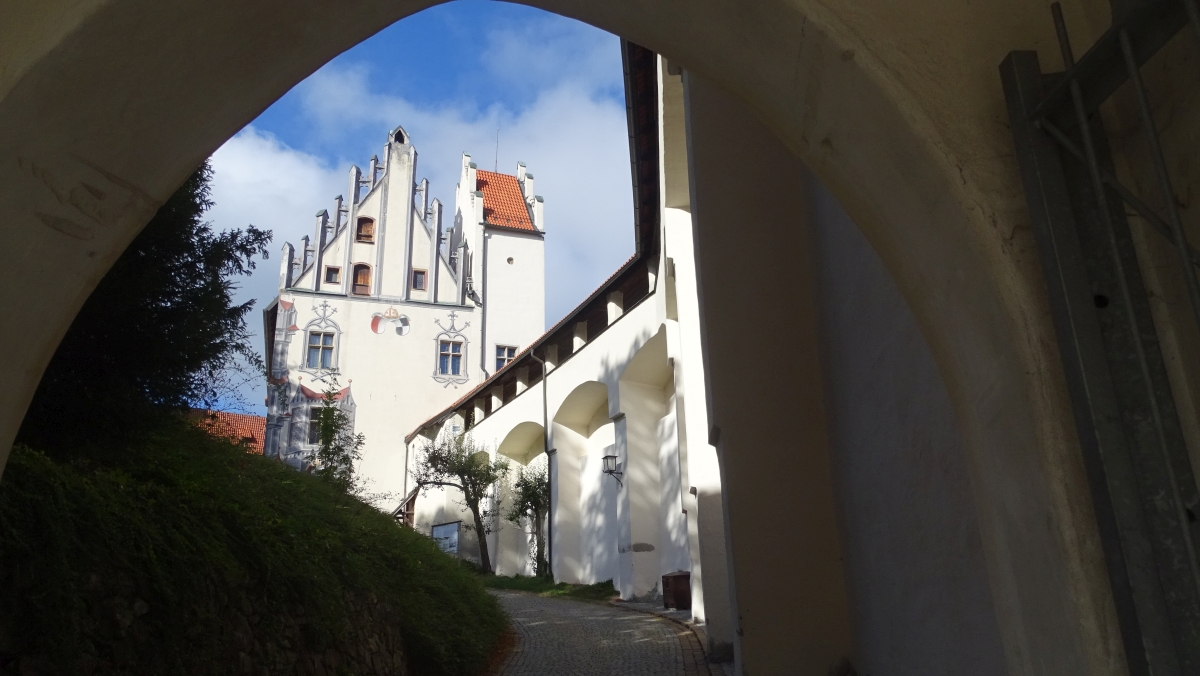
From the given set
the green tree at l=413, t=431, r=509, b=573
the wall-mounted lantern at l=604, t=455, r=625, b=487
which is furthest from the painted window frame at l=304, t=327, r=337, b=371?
the wall-mounted lantern at l=604, t=455, r=625, b=487

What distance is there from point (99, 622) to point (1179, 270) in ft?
14.6

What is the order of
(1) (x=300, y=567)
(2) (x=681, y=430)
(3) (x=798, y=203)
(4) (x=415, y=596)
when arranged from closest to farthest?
1. (3) (x=798, y=203)
2. (1) (x=300, y=567)
3. (4) (x=415, y=596)
4. (2) (x=681, y=430)

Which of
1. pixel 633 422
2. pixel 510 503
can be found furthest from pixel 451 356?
pixel 633 422

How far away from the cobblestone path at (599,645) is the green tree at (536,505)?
753cm

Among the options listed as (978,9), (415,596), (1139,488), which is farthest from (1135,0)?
(415,596)

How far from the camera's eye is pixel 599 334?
755 inches

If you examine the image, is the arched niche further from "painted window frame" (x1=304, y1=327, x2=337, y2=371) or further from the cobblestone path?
the cobblestone path

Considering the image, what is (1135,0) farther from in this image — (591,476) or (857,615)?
(591,476)

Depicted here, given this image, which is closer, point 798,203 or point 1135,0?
point 1135,0

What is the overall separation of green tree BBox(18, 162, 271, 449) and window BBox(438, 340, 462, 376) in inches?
1044

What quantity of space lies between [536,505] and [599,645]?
1225 cm

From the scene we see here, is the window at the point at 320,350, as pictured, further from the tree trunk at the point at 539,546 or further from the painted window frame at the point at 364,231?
the tree trunk at the point at 539,546

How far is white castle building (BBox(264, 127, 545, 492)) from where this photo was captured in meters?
30.0

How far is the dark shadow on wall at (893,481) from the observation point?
297cm
